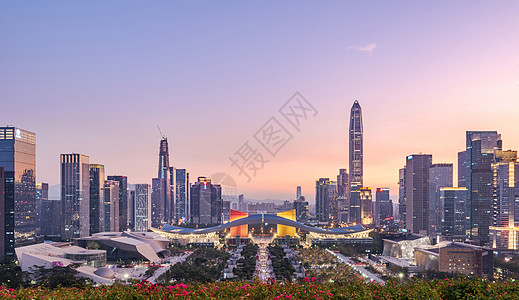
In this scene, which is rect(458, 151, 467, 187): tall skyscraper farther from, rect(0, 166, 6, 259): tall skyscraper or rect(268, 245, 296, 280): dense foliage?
rect(0, 166, 6, 259): tall skyscraper

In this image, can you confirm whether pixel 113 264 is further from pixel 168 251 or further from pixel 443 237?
pixel 443 237

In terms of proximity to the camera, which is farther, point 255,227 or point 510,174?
point 255,227

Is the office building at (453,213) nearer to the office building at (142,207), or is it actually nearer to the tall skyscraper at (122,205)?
the tall skyscraper at (122,205)

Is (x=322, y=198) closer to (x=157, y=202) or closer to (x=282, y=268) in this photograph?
(x=157, y=202)

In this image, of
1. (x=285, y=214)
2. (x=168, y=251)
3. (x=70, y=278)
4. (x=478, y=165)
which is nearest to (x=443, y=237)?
(x=478, y=165)

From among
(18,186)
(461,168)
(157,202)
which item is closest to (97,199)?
(18,186)

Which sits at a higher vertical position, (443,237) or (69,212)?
(69,212)
